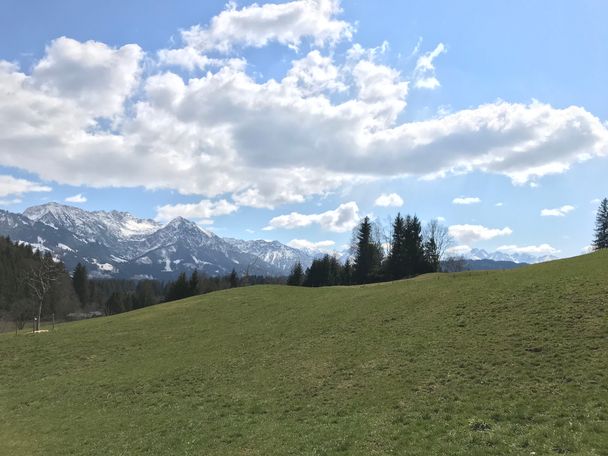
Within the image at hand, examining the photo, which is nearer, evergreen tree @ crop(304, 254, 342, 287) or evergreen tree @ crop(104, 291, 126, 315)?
evergreen tree @ crop(304, 254, 342, 287)

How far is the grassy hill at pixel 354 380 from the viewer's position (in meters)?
18.1

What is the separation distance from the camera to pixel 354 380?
87.6 ft

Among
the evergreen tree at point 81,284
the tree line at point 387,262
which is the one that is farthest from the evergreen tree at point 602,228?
the evergreen tree at point 81,284

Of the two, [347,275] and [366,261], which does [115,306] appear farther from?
[366,261]

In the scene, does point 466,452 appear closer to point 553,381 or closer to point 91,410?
point 553,381

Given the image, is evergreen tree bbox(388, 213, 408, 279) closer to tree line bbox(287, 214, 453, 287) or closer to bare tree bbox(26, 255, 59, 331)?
tree line bbox(287, 214, 453, 287)

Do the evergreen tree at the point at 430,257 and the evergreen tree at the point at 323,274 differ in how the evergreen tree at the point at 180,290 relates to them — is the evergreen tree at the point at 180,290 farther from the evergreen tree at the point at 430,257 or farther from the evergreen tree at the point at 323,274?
the evergreen tree at the point at 430,257

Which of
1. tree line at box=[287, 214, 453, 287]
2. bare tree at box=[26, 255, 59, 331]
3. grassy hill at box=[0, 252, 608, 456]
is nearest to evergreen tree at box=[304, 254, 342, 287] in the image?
tree line at box=[287, 214, 453, 287]

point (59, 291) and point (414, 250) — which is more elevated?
point (414, 250)

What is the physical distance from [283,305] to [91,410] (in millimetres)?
31186

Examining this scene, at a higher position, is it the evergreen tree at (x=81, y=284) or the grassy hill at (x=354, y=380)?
the evergreen tree at (x=81, y=284)

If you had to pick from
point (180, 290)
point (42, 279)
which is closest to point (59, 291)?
point (180, 290)

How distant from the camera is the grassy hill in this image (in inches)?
711

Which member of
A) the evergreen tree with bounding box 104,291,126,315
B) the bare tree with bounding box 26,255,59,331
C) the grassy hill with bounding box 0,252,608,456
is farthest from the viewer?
the evergreen tree with bounding box 104,291,126,315
